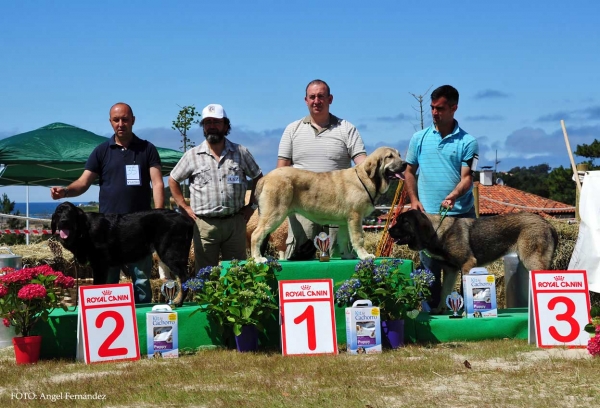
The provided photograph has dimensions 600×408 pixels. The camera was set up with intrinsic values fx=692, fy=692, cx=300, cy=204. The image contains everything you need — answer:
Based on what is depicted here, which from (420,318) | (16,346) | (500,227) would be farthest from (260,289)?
(500,227)

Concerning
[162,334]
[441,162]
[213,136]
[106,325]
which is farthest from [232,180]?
[441,162]

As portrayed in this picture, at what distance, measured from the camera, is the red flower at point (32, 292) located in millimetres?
5852

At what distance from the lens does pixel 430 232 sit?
682 centimetres

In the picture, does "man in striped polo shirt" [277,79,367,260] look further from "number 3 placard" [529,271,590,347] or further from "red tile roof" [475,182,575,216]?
"red tile roof" [475,182,575,216]

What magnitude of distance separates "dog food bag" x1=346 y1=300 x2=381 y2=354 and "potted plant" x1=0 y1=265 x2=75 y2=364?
260 cm

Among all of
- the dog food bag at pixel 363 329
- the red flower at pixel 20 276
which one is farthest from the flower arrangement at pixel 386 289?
the red flower at pixel 20 276

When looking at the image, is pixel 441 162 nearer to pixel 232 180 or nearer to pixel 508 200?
pixel 232 180

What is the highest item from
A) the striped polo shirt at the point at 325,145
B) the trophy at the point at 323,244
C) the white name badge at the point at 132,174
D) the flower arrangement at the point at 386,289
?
the striped polo shirt at the point at 325,145

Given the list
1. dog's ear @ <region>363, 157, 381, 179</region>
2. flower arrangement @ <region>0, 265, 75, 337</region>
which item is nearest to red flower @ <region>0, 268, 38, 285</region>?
flower arrangement @ <region>0, 265, 75, 337</region>

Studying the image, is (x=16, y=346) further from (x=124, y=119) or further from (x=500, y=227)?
(x=500, y=227)

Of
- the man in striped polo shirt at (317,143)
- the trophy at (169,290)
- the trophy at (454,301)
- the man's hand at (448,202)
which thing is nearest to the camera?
the trophy at (169,290)

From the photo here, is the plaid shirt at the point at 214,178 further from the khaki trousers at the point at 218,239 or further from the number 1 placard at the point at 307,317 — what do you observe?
the number 1 placard at the point at 307,317

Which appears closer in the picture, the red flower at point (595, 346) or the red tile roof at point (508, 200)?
the red flower at point (595, 346)

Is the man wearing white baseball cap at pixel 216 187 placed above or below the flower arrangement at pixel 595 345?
above
